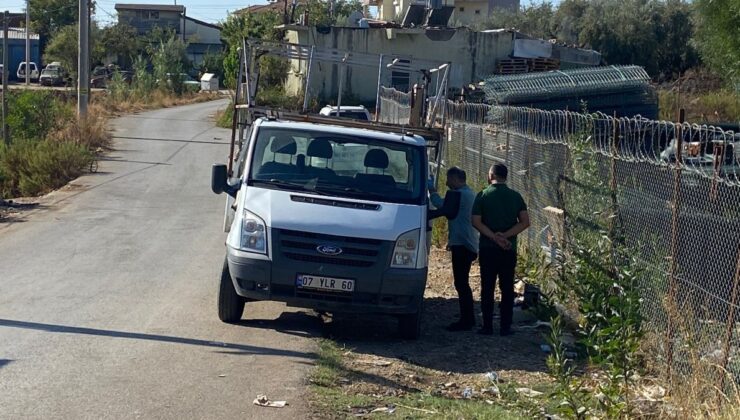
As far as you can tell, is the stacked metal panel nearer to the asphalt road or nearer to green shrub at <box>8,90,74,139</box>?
the asphalt road

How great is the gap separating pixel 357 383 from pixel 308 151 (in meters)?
2.87

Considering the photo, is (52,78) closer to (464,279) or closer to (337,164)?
(337,164)

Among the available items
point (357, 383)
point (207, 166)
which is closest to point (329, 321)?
point (357, 383)

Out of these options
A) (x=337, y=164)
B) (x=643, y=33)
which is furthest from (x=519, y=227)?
(x=643, y=33)

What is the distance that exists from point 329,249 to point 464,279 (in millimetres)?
1860

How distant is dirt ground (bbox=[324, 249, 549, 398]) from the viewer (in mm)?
8344

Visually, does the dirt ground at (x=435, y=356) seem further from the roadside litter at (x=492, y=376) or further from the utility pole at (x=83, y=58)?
the utility pole at (x=83, y=58)

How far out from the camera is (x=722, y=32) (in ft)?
93.7

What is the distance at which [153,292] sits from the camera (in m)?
11.3

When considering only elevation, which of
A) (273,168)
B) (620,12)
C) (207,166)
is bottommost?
(207,166)

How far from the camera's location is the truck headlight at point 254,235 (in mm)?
9281

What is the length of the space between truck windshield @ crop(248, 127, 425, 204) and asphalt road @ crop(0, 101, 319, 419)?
4.79 feet

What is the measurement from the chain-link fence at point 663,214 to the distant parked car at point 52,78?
6227cm

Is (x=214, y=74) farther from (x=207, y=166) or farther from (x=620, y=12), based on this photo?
(x=207, y=166)
